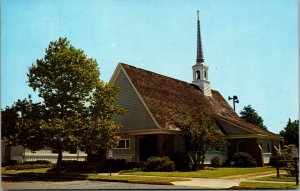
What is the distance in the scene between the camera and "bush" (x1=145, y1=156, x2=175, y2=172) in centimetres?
2627

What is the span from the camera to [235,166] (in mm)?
33438

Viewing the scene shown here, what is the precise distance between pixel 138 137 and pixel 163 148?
2.95 m

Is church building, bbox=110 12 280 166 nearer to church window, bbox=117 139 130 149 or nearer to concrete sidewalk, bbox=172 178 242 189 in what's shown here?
church window, bbox=117 139 130 149

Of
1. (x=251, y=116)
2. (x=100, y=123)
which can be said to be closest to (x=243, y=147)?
(x=100, y=123)

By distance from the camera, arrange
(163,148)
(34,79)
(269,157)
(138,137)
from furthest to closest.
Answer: (269,157), (138,137), (163,148), (34,79)

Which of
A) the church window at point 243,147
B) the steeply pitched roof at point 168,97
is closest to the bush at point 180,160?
the steeply pitched roof at point 168,97

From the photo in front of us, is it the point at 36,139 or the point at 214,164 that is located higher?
the point at 36,139

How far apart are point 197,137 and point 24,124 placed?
43.3ft

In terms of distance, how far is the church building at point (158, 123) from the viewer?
1189 inches

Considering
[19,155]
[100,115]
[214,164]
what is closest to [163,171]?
[100,115]

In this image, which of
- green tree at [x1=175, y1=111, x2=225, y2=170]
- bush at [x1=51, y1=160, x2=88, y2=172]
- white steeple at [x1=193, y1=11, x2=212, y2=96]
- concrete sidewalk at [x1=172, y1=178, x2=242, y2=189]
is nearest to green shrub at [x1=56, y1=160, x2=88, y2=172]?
bush at [x1=51, y1=160, x2=88, y2=172]

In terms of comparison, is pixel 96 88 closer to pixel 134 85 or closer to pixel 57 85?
pixel 57 85

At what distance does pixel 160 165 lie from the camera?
2641 cm

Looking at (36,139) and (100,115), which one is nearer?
(36,139)
